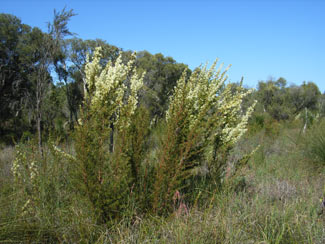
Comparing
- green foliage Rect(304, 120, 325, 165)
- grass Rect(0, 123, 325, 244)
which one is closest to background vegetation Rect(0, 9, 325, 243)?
grass Rect(0, 123, 325, 244)

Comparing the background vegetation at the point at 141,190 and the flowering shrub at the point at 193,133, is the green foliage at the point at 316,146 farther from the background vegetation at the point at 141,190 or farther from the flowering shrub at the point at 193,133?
the flowering shrub at the point at 193,133

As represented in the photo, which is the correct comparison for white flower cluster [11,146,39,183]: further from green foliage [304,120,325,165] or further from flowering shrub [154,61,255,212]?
green foliage [304,120,325,165]

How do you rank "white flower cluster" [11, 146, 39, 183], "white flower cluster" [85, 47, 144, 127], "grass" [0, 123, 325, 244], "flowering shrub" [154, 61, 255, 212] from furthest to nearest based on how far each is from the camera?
1. "white flower cluster" [11, 146, 39, 183]
2. "white flower cluster" [85, 47, 144, 127]
3. "flowering shrub" [154, 61, 255, 212]
4. "grass" [0, 123, 325, 244]

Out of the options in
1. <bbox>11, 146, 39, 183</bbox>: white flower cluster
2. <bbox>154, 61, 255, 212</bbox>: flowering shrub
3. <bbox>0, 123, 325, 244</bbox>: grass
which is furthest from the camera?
<bbox>11, 146, 39, 183</bbox>: white flower cluster

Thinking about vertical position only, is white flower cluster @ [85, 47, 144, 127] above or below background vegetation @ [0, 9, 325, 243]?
above

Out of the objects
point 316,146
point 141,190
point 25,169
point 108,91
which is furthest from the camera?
point 316,146

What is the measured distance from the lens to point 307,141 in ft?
21.6

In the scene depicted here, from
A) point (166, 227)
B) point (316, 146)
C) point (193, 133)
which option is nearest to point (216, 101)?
point (193, 133)

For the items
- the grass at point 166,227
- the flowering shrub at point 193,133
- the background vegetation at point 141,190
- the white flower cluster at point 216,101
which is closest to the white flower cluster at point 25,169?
the background vegetation at point 141,190

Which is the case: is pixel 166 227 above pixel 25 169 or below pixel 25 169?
below

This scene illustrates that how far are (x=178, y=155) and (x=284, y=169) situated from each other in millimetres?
4249

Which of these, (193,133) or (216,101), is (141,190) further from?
(216,101)

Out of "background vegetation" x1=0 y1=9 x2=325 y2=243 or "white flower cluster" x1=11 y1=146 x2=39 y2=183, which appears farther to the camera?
"white flower cluster" x1=11 y1=146 x2=39 y2=183

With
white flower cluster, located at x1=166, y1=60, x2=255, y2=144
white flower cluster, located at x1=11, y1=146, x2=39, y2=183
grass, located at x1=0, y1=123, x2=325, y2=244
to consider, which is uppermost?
white flower cluster, located at x1=166, y1=60, x2=255, y2=144
